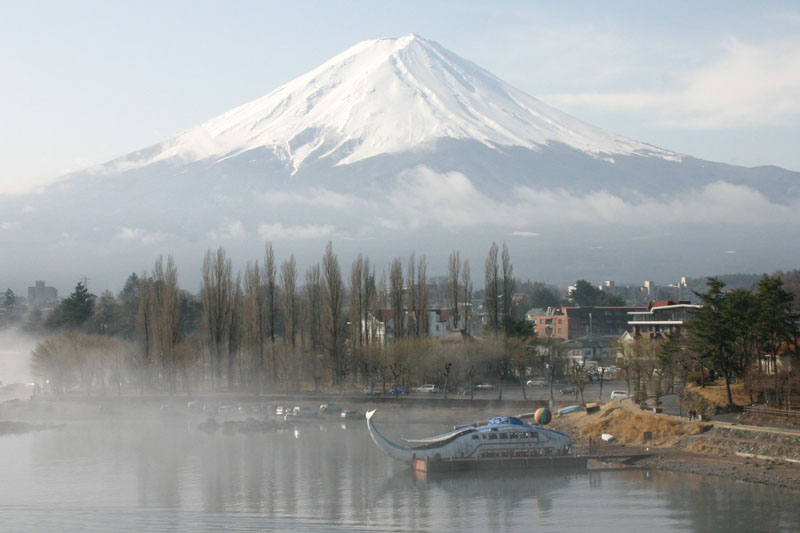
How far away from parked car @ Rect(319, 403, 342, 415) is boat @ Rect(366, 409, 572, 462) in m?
15.3

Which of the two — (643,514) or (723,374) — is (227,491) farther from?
(723,374)

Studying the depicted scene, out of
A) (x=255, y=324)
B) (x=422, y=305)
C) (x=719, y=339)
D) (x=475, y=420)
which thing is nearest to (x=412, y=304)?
(x=422, y=305)

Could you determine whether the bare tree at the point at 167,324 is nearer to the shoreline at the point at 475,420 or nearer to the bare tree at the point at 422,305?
the shoreline at the point at 475,420

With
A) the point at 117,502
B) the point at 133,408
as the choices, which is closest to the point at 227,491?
the point at 117,502

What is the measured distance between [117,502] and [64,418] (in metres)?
23.9

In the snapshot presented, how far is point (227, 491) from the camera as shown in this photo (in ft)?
86.8

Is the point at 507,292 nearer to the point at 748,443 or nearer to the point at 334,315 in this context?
the point at 334,315

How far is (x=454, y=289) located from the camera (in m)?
63.1

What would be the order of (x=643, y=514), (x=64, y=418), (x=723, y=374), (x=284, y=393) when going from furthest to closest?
(x=284, y=393) → (x=64, y=418) → (x=723, y=374) → (x=643, y=514)

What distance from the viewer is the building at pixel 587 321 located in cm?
8488

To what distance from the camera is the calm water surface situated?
22.3 m

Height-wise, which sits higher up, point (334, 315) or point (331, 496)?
point (334, 315)

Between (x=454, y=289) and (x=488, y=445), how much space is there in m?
34.3

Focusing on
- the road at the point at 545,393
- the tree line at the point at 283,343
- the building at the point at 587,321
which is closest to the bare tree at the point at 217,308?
the tree line at the point at 283,343
